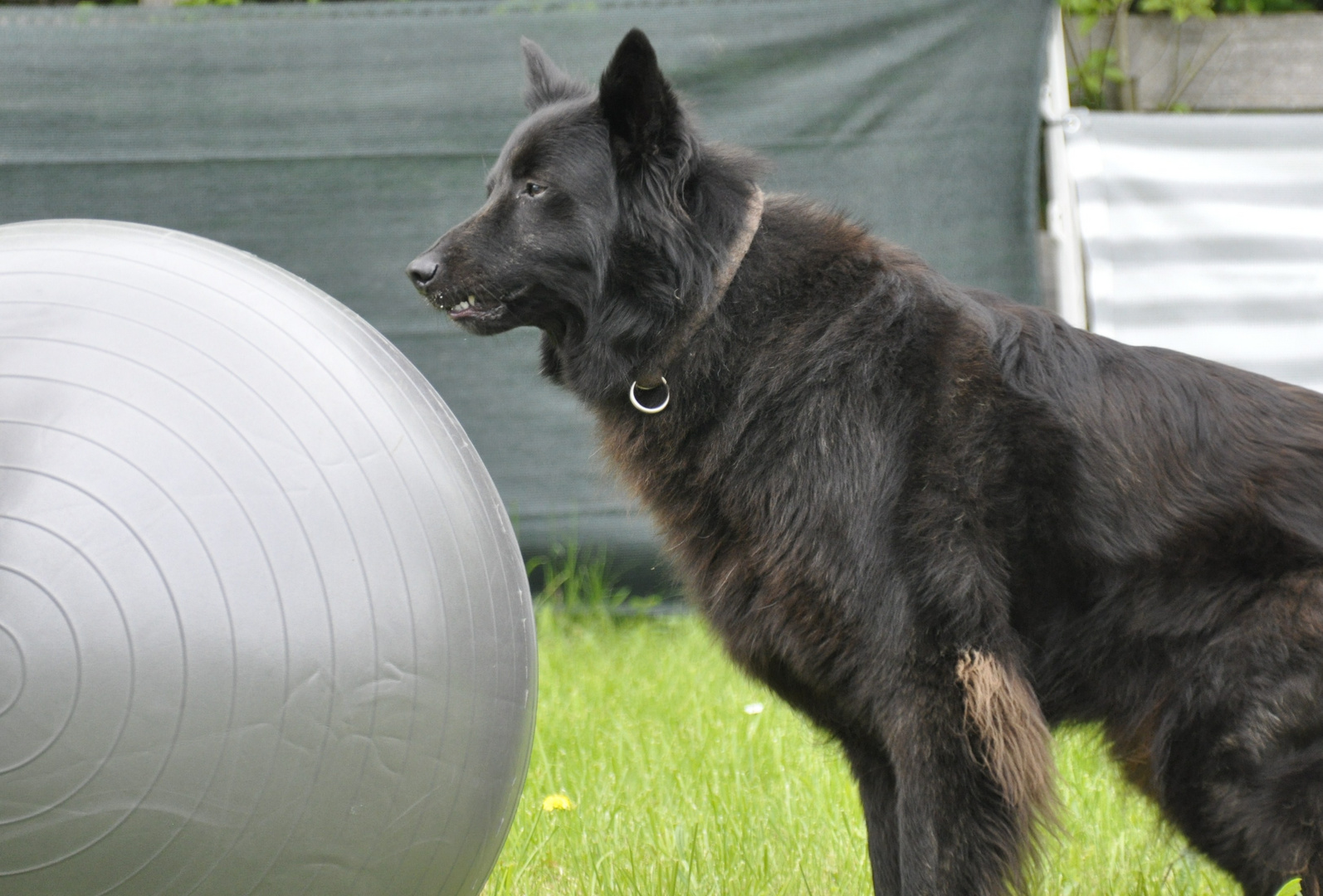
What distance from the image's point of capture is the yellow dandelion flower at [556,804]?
3.10 m

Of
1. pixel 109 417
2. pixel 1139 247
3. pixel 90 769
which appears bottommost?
pixel 1139 247

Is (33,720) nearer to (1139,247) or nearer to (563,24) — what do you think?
(563,24)

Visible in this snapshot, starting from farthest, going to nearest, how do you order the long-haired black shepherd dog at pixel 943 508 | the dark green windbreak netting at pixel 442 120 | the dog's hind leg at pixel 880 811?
the dark green windbreak netting at pixel 442 120
the dog's hind leg at pixel 880 811
the long-haired black shepherd dog at pixel 943 508

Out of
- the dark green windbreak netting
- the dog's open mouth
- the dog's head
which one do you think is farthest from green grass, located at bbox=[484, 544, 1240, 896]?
the dark green windbreak netting

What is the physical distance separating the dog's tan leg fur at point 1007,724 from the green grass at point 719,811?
0.22 m

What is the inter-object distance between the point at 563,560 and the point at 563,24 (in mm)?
2278

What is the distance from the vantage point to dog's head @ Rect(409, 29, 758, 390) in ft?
8.98

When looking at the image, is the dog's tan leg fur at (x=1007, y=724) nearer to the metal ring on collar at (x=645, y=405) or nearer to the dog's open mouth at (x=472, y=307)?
the metal ring on collar at (x=645, y=405)

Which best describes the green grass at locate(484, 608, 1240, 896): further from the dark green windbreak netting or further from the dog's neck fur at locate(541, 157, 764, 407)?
the dark green windbreak netting

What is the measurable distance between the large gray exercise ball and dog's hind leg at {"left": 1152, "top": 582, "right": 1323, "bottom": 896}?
4.45ft

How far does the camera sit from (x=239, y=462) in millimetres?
1807

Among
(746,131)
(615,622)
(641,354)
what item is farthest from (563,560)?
(641,354)

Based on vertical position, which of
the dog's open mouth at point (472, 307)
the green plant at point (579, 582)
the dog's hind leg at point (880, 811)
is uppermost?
the dog's open mouth at point (472, 307)

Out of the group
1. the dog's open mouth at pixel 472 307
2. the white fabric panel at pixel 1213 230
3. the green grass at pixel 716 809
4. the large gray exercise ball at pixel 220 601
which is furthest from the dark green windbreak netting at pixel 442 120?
the large gray exercise ball at pixel 220 601
